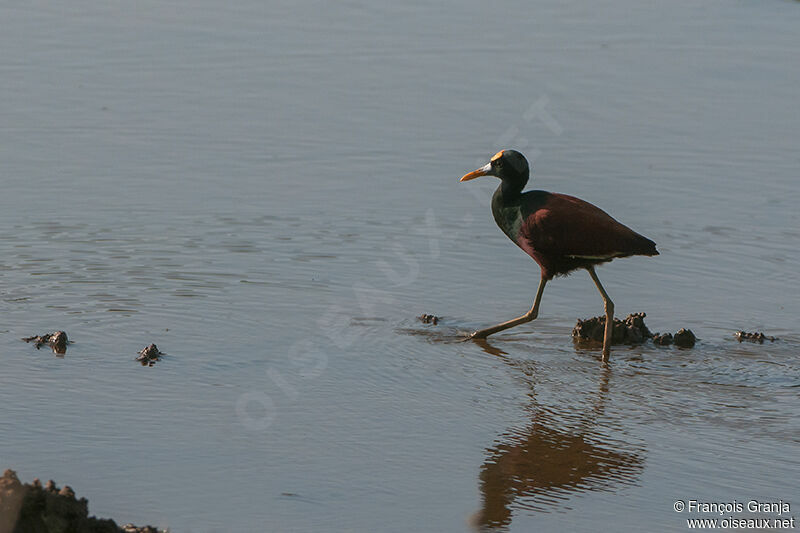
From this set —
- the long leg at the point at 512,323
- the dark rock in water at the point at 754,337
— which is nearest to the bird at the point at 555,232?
the long leg at the point at 512,323

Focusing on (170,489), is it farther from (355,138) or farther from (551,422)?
(355,138)

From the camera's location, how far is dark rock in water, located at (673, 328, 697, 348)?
7.46 m

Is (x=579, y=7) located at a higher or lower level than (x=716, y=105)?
higher

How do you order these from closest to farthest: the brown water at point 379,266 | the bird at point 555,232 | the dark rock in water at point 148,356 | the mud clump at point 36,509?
the mud clump at point 36,509 → the brown water at point 379,266 → the dark rock in water at point 148,356 → the bird at point 555,232

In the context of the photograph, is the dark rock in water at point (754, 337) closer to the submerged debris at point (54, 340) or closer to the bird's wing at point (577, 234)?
the bird's wing at point (577, 234)

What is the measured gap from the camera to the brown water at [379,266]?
5543mm

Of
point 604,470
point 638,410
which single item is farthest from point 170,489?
point 638,410

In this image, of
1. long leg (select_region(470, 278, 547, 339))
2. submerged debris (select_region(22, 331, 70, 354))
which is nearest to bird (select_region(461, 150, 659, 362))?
long leg (select_region(470, 278, 547, 339))

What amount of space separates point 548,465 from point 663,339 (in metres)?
1.99

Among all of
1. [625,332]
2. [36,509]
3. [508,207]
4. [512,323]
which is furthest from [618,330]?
[36,509]

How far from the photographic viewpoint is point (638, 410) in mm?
6547

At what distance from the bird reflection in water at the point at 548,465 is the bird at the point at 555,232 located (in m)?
1.15

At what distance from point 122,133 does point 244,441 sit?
6.05 metres

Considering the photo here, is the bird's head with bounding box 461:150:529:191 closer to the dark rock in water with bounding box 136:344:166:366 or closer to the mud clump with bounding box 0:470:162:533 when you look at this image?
the dark rock in water with bounding box 136:344:166:366
